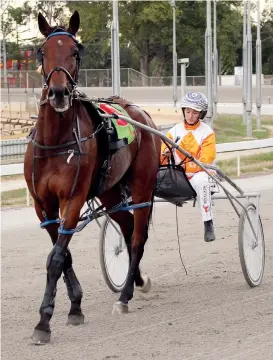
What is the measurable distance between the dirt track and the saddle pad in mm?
1226

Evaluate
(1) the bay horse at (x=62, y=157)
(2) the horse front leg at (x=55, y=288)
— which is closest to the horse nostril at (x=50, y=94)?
(1) the bay horse at (x=62, y=157)

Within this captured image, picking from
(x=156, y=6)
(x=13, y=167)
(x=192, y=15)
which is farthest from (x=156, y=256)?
(x=192, y=15)

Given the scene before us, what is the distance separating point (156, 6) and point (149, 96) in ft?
16.6

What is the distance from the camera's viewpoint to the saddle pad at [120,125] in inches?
251

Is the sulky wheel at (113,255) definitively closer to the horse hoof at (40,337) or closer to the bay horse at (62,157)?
the bay horse at (62,157)

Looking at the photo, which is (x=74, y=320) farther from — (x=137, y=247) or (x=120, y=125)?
(x=120, y=125)

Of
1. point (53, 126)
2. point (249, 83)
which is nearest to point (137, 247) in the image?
point (53, 126)

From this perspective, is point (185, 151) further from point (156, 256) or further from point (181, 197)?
point (156, 256)

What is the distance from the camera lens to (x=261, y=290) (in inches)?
283

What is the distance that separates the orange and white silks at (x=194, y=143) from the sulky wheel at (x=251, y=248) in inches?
21.2

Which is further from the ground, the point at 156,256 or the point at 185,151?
the point at 185,151

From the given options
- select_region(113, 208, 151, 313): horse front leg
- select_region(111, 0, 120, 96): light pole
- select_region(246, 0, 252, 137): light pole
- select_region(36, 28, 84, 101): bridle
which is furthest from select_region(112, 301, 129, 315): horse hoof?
select_region(246, 0, 252, 137): light pole

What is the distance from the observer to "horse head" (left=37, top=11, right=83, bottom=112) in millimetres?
5375

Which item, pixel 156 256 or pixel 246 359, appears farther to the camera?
pixel 156 256
